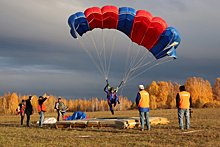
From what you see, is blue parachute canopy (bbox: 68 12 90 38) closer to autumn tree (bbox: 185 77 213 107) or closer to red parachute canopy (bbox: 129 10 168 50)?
red parachute canopy (bbox: 129 10 168 50)

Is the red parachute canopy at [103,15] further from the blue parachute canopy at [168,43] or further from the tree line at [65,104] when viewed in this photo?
the tree line at [65,104]

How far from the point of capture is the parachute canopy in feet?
52.2

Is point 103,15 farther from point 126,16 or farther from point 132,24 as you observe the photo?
point 132,24

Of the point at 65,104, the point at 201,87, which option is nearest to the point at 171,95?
the point at 201,87

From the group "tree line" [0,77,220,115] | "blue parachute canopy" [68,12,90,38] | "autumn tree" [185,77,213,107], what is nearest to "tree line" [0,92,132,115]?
"tree line" [0,77,220,115]

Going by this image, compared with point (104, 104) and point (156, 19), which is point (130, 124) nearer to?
point (156, 19)

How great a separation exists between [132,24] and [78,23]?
12.7 ft

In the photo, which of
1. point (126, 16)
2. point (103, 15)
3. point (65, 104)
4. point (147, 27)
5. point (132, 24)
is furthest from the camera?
point (65, 104)

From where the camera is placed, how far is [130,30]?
1725cm

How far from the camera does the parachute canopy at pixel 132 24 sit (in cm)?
1590

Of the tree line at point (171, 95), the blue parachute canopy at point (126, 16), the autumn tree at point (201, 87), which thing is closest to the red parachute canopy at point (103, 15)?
the blue parachute canopy at point (126, 16)

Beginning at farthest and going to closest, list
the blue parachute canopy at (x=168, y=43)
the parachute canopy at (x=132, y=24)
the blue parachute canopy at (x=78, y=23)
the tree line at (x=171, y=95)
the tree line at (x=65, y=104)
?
the tree line at (x=65, y=104) → the tree line at (x=171, y=95) → the blue parachute canopy at (x=78, y=23) → the parachute canopy at (x=132, y=24) → the blue parachute canopy at (x=168, y=43)

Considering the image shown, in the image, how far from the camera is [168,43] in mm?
16359

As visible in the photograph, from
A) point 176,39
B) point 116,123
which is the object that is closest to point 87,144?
point 116,123
